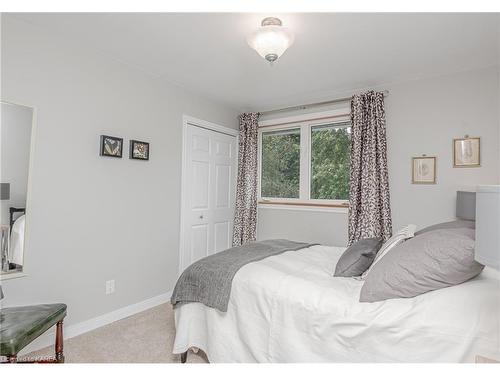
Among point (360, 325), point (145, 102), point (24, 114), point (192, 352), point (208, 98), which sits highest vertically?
point (208, 98)

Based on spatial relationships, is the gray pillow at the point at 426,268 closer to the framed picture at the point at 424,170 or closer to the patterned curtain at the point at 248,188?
the framed picture at the point at 424,170

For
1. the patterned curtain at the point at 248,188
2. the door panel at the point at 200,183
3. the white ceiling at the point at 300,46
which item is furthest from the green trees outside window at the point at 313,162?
the door panel at the point at 200,183

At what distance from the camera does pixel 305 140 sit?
392cm

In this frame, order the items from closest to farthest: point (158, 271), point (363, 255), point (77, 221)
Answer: point (363, 255) < point (77, 221) < point (158, 271)

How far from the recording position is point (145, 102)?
3.03m

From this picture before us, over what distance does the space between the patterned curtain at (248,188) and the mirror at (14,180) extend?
2541mm

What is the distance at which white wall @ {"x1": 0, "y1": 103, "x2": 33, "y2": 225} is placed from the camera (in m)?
2.04

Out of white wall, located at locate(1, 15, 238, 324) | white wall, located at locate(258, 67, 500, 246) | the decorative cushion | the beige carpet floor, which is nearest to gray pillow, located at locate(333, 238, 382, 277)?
the beige carpet floor

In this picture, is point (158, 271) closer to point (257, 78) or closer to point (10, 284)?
point (10, 284)

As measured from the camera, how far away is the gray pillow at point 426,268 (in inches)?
53.6

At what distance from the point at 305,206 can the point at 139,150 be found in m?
2.14

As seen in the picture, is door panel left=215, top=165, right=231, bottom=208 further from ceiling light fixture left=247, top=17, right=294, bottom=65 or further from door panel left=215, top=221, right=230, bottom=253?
ceiling light fixture left=247, top=17, right=294, bottom=65
